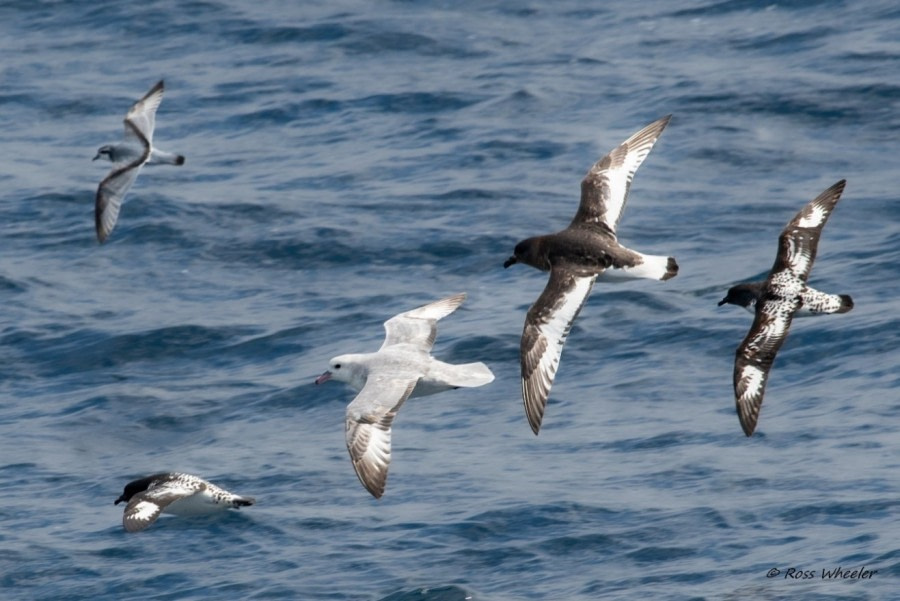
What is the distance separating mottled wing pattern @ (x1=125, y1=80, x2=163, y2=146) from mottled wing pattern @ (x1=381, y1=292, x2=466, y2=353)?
468cm

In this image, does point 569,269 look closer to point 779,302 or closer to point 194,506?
point 779,302

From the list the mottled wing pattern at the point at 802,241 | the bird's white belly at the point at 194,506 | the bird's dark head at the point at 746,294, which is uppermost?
the mottled wing pattern at the point at 802,241

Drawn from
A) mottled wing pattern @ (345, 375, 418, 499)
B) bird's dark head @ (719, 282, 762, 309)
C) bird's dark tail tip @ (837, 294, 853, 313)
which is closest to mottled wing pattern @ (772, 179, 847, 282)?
bird's dark head @ (719, 282, 762, 309)

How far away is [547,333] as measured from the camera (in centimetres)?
1432

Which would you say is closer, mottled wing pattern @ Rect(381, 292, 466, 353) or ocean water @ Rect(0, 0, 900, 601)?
mottled wing pattern @ Rect(381, 292, 466, 353)

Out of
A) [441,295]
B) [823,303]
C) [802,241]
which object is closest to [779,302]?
[823,303]

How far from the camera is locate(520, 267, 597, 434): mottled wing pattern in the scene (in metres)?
14.0

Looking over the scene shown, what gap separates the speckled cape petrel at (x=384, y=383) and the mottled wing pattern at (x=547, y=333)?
40cm

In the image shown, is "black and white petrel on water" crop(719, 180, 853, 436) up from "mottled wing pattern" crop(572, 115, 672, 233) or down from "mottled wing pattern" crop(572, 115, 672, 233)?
down

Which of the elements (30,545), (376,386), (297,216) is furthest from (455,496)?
(297,216)

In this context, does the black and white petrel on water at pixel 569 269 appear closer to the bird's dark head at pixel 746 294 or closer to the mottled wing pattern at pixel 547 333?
the mottled wing pattern at pixel 547 333

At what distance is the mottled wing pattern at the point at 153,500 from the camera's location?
15734mm

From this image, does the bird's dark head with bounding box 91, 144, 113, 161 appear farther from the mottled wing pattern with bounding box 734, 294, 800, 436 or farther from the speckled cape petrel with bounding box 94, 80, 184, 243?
the mottled wing pattern with bounding box 734, 294, 800, 436

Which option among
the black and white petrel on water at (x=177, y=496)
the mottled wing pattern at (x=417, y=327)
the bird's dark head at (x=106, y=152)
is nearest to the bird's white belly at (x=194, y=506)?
the black and white petrel on water at (x=177, y=496)
